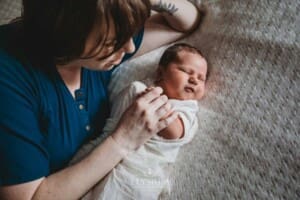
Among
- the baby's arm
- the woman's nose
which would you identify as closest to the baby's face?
the baby's arm

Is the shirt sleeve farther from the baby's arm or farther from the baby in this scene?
the baby's arm

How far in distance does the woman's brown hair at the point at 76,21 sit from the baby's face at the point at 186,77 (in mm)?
263

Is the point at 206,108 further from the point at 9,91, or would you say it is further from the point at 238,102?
the point at 9,91

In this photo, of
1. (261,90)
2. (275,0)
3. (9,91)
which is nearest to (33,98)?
(9,91)

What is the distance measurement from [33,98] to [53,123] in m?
0.08

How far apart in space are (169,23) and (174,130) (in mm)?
384

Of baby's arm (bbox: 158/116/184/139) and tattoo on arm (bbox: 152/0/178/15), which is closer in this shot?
baby's arm (bbox: 158/116/184/139)

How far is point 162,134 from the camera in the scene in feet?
3.20

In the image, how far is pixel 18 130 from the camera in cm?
80

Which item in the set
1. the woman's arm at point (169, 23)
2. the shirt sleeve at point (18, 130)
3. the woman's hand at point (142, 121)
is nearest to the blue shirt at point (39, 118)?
the shirt sleeve at point (18, 130)

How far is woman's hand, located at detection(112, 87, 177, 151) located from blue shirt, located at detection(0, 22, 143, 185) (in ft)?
0.37

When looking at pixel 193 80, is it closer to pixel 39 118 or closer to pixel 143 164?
pixel 143 164

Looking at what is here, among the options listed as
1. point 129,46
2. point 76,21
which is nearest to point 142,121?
point 129,46

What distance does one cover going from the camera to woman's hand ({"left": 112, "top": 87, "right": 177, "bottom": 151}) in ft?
3.05
